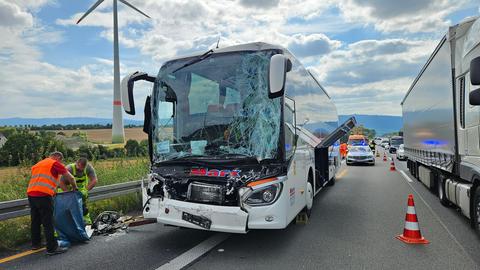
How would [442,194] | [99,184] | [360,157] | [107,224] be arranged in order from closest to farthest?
[107,224] < [442,194] < [99,184] < [360,157]

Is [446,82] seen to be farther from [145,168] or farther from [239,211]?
[145,168]

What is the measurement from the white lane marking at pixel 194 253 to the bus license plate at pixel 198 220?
46cm

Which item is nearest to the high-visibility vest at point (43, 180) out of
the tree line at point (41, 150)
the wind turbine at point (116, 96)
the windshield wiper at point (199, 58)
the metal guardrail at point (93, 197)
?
the metal guardrail at point (93, 197)

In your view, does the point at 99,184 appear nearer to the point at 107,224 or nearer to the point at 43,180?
the point at 107,224

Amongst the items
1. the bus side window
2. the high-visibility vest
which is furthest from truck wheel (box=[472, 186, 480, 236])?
the high-visibility vest

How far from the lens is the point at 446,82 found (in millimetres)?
7680

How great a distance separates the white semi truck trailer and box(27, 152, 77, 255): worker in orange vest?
597 cm

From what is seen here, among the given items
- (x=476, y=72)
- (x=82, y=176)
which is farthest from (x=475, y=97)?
(x=82, y=176)

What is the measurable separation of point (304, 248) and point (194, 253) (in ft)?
5.19

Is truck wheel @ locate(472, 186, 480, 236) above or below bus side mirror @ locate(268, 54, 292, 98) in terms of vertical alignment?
below

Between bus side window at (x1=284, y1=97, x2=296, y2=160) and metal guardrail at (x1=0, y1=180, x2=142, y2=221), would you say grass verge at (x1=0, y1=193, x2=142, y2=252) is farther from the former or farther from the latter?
bus side window at (x1=284, y1=97, x2=296, y2=160)

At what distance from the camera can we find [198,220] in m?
4.94

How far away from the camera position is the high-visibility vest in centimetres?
527

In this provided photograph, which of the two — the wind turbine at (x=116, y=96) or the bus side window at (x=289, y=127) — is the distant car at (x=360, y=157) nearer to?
the wind turbine at (x=116, y=96)
